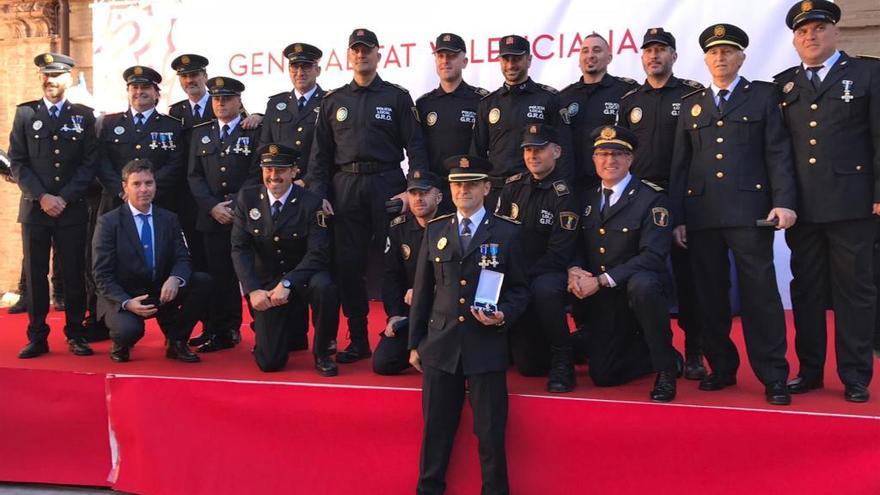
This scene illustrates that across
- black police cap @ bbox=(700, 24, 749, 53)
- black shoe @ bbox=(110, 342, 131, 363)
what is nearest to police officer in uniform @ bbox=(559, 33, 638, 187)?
black police cap @ bbox=(700, 24, 749, 53)

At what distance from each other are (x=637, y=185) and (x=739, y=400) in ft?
3.66

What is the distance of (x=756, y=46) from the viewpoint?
18.3 ft

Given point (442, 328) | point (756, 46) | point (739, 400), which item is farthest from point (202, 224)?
point (756, 46)

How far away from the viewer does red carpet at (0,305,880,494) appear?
3379mm

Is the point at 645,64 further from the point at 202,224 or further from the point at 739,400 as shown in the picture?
the point at 202,224

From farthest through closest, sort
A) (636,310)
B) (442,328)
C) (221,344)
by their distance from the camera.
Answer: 1. (221,344)
2. (636,310)
3. (442,328)

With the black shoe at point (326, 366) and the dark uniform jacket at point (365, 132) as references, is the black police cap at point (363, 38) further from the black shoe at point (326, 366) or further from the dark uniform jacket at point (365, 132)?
the black shoe at point (326, 366)

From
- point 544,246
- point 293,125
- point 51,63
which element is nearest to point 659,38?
point 544,246

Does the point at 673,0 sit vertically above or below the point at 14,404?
above

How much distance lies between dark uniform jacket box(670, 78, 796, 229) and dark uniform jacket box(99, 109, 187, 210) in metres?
3.37

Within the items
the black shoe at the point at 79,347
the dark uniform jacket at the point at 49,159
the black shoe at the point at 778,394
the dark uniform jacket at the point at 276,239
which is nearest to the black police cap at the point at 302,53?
the dark uniform jacket at the point at 276,239

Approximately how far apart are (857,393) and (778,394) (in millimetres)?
369

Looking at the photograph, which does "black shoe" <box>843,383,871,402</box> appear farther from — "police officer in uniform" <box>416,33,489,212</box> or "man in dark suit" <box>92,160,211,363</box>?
"man in dark suit" <box>92,160,211,363</box>

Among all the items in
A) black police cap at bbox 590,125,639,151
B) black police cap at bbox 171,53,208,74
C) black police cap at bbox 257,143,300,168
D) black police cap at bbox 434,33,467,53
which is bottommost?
black police cap at bbox 257,143,300,168
